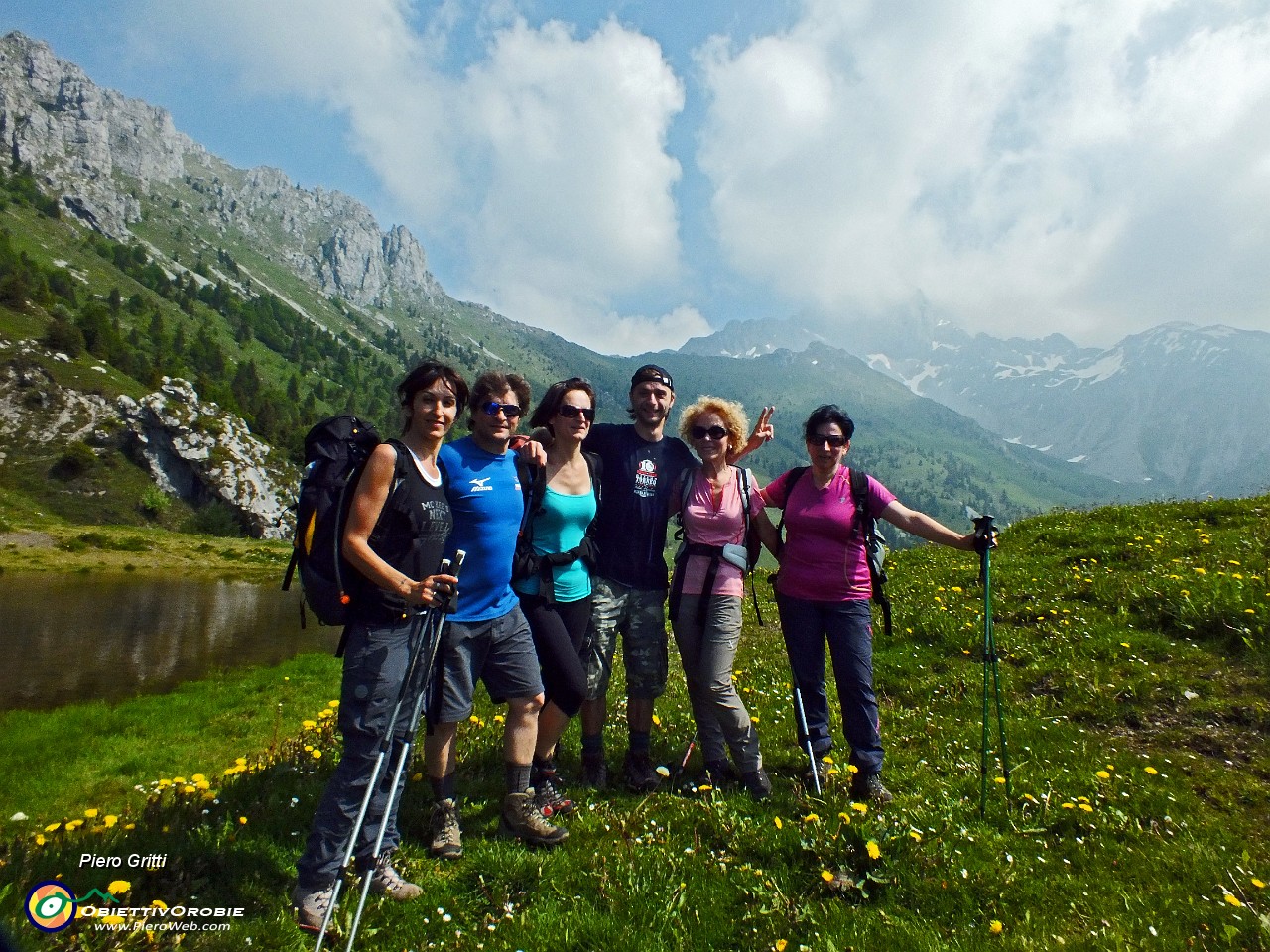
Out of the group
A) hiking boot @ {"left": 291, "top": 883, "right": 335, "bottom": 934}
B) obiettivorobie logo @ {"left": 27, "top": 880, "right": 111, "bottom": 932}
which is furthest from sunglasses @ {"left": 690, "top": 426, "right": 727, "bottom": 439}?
obiettivorobie logo @ {"left": 27, "top": 880, "right": 111, "bottom": 932}

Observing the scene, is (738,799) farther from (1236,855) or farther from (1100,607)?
(1100,607)

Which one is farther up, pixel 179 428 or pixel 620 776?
pixel 179 428

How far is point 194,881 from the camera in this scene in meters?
4.88

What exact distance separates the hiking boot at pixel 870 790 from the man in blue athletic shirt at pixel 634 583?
83.8 inches

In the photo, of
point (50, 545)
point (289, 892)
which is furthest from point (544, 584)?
point (50, 545)

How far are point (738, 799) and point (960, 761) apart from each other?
2.77 meters

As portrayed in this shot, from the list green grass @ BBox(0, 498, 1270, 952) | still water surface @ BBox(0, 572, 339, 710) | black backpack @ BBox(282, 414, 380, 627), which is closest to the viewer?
green grass @ BBox(0, 498, 1270, 952)

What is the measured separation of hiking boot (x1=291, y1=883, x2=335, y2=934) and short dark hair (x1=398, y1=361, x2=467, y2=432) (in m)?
3.72

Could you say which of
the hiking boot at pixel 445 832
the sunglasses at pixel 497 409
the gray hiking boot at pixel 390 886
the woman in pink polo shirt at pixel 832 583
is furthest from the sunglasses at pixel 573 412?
the gray hiking boot at pixel 390 886

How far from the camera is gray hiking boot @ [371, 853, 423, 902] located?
16.0 feet

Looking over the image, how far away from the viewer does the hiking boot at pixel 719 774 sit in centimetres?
661

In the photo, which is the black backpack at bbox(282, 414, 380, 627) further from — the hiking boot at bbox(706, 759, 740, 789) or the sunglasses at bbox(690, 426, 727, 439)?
the hiking boot at bbox(706, 759, 740, 789)

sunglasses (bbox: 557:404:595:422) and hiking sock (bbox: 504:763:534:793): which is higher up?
sunglasses (bbox: 557:404:595:422)

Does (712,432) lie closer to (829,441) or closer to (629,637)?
(829,441)
